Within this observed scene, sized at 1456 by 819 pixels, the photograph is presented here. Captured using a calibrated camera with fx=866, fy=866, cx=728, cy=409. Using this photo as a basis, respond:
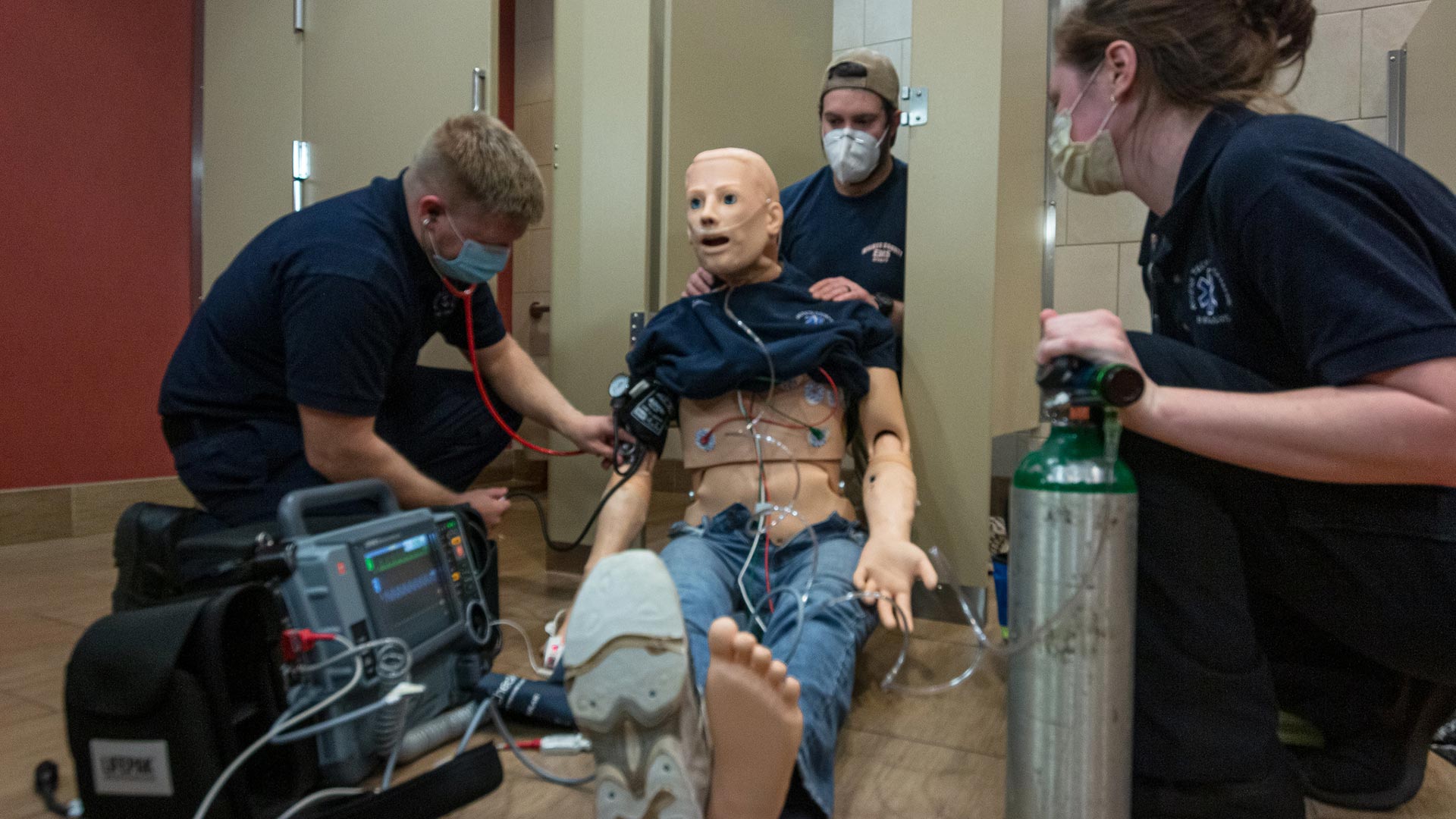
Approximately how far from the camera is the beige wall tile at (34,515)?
8.62 feet

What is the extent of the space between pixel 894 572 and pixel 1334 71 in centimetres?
241

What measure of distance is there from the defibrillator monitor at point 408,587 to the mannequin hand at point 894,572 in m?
0.63

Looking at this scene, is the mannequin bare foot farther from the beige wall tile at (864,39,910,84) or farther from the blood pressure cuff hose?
the beige wall tile at (864,39,910,84)

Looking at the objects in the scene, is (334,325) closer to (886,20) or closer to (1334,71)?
(886,20)

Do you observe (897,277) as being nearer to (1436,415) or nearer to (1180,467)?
(1180,467)

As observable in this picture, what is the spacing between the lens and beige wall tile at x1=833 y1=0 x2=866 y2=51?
11.3 ft

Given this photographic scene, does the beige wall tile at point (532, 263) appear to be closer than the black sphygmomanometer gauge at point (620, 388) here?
No

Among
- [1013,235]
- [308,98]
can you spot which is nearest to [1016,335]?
[1013,235]

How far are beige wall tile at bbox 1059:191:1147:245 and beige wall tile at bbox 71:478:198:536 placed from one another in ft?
9.89

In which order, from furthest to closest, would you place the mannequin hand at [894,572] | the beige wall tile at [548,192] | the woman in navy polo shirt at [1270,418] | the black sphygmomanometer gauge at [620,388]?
the beige wall tile at [548,192], the black sphygmomanometer gauge at [620,388], the mannequin hand at [894,572], the woman in navy polo shirt at [1270,418]

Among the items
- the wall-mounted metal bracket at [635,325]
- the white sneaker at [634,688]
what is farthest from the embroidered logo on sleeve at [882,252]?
the white sneaker at [634,688]

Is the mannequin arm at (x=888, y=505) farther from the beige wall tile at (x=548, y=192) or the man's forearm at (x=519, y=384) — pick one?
the beige wall tile at (x=548, y=192)

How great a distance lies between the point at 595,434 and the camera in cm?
191

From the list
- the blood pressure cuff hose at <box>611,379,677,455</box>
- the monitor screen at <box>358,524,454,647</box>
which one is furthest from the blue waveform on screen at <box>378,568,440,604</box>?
the blood pressure cuff hose at <box>611,379,677,455</box>
